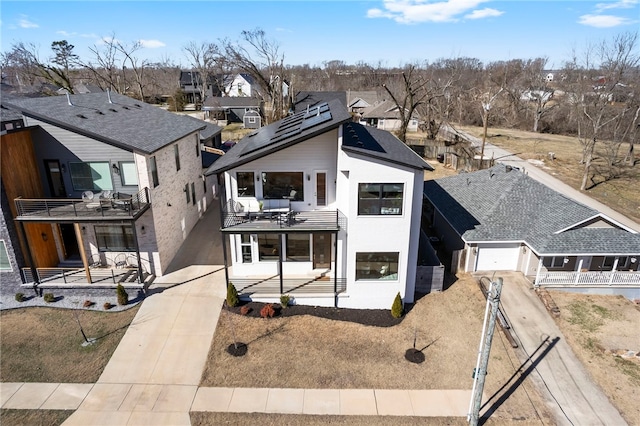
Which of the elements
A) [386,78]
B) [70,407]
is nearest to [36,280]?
[70,407]

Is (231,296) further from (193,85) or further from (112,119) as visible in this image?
(193,85)

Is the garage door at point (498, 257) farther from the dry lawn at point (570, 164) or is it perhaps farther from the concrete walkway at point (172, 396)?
the dry lawn at point (570, 164)

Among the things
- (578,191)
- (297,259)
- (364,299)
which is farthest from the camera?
(578,191)

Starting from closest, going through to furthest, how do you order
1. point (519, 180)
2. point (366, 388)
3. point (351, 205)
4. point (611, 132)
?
point (366, 388), point (351, 205), point (519, 180), point (611, 132)

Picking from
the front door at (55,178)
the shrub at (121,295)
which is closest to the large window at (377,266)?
the shrub at (121,295)

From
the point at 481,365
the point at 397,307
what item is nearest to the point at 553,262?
the point at 397,307

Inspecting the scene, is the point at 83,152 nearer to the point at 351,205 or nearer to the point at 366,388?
the point at 351,205

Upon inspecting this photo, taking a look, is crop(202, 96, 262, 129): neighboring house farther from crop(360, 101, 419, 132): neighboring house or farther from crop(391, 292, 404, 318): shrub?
crop(391, 292, 404, 318): shrub
